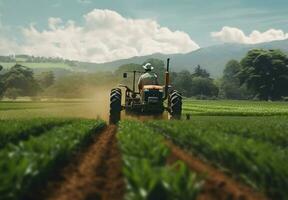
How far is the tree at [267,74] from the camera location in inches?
4242

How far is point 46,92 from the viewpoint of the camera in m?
152

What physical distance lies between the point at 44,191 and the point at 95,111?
129 feet

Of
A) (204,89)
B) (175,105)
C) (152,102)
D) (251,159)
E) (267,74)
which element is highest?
(267,74)

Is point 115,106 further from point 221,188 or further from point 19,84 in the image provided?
point 19,84

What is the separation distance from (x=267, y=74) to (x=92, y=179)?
4001 inches

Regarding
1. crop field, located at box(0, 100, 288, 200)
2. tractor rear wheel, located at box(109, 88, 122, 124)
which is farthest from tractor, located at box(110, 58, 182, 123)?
crop field, located at box(0, 100, 288, 200)

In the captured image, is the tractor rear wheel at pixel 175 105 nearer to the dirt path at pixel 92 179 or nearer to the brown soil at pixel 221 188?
the dirt path at pixel 92 179

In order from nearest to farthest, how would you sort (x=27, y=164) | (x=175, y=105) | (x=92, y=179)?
(x=27, y=164) < (x=92, y=179) < (x=175, y=105)

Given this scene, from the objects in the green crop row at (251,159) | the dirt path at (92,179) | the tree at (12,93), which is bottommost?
the tree at (12,93)

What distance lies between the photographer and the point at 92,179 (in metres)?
12.4

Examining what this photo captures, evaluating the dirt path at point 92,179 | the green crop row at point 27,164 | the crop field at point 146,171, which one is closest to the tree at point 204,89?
the crop field at point 146,171

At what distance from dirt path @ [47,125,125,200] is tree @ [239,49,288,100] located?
92.9m

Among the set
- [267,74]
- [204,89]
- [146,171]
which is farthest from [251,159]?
[204,89]

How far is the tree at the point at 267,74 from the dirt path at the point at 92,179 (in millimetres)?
92862
